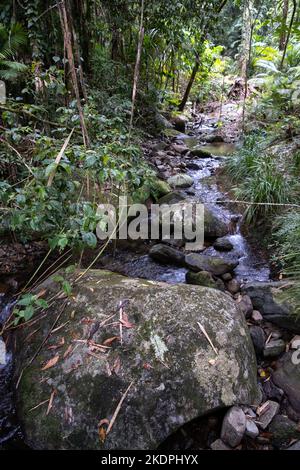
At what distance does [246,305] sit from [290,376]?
2.25ft

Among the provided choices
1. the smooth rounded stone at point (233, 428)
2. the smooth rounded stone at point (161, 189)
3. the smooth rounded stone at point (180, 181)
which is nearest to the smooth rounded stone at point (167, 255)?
the smooth rounded stone at point (161, 189)

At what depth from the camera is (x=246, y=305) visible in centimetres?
267

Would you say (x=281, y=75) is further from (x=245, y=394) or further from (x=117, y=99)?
(x=245, y=394)

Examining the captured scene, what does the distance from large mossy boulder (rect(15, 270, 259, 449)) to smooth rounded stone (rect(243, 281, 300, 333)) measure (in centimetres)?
41

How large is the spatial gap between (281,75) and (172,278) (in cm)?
582

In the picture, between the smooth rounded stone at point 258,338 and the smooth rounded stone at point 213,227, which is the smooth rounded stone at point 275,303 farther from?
the smooth rounded stone at point 213,227

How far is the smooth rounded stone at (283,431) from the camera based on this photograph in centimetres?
180

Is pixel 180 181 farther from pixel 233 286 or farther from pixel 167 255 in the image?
pixel 233 286

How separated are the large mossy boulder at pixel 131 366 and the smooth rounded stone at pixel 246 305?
0.39 metres

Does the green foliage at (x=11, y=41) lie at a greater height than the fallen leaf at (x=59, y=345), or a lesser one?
greater

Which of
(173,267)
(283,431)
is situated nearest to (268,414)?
(283,431)

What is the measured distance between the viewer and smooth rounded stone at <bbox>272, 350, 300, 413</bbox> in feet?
6.53

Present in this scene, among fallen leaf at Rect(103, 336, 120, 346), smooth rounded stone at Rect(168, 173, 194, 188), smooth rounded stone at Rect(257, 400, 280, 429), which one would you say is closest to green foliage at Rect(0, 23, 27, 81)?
smooth rounded stone at Rect(168, 173, 194, 188)
